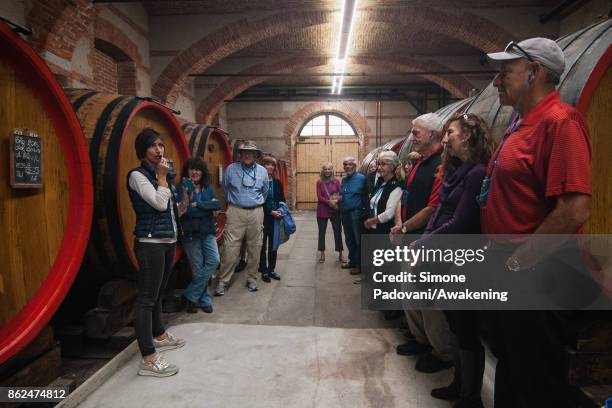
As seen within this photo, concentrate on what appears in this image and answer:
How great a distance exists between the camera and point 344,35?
8938 mm

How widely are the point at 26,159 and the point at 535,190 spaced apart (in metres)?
2.15

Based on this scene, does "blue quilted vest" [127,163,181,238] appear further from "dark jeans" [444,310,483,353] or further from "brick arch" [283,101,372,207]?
"brick arch" [283,101,372,207]

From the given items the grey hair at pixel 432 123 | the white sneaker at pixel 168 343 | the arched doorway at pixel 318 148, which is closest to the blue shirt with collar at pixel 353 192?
the grey hair at pixel 432 123

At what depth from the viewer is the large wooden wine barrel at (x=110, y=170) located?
7.63ft

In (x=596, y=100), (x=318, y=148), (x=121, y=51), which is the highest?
(x=121, y=51)

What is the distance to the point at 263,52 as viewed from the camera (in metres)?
10.7

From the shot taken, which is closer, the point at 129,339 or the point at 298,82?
the point at 129,339

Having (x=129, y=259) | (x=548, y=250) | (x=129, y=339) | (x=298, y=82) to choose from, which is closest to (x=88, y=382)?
(x=129, y=339)

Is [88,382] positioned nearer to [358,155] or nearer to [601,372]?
[601,372]

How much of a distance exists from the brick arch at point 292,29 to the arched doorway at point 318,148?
7102 millimetres

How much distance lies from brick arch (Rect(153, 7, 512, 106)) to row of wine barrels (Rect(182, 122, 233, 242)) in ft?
15.6

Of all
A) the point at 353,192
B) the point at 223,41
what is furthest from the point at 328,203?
the point at 223,41

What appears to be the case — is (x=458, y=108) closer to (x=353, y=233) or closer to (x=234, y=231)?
(x=353, y=233)

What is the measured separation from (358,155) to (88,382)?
13983 millimetres
